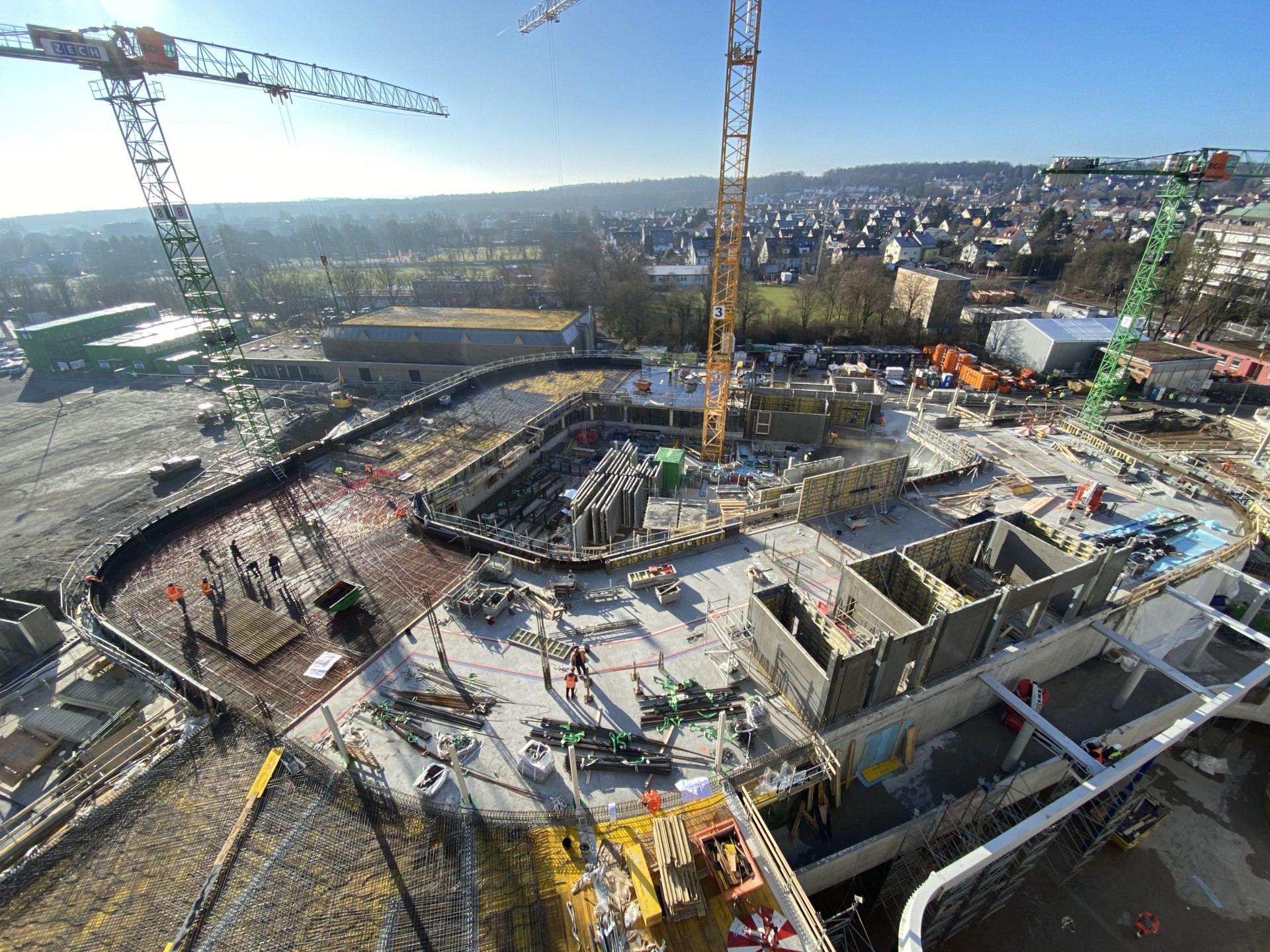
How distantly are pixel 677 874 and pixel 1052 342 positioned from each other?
68.7m

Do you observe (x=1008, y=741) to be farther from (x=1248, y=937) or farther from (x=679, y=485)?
(x=679, y=485)

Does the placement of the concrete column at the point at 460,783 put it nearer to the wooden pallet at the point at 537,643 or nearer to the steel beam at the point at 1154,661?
the wooden pallet at the point at 537,643

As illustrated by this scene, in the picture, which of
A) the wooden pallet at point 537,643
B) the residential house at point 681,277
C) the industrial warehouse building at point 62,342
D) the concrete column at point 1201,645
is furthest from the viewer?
the residential house at point 681,277

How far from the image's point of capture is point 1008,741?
58.6 ft

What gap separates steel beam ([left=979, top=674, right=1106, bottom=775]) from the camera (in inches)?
567

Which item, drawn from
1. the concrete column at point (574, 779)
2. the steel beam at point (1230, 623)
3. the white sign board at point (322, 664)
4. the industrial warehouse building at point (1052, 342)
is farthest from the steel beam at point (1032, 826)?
the industrial warehouse building at point (1052, 342)

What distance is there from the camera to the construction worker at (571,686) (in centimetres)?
1533

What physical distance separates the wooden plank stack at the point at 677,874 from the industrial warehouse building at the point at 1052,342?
68.1 m

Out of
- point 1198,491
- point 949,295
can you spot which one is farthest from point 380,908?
point 949,295

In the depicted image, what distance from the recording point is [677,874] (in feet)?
37.4

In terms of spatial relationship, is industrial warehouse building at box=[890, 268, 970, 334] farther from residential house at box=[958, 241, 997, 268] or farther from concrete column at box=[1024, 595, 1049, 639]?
concrete column at box=[1024, 595, 1049, 639]

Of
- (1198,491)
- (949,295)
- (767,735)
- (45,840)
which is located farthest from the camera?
(949,295)

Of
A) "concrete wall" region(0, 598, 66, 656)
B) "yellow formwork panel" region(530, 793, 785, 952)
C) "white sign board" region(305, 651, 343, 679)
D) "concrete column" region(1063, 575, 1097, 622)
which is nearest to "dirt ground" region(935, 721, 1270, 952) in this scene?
"concrete column" region(1063, 575, 1097, 622)

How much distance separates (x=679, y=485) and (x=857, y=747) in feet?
57.4
